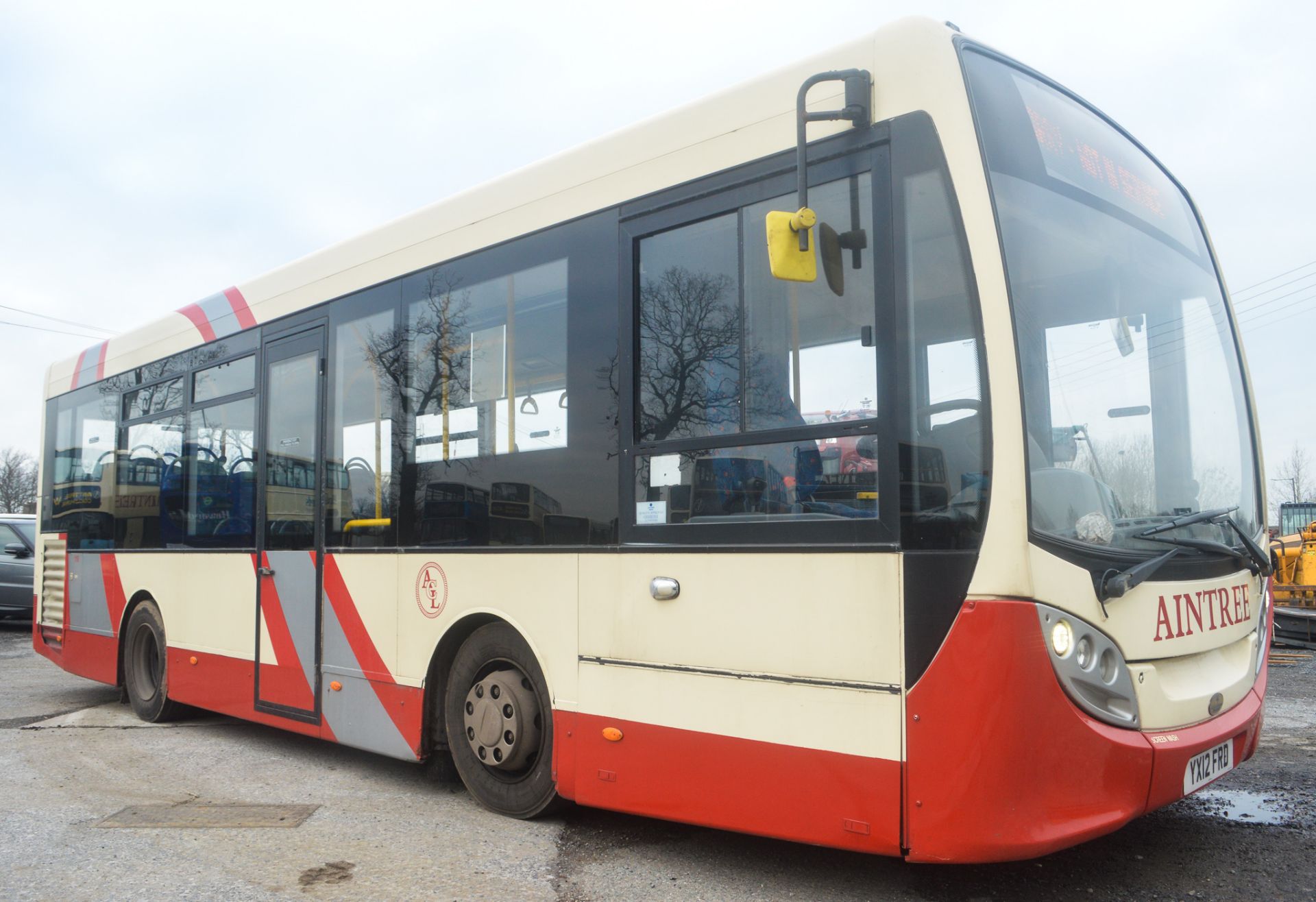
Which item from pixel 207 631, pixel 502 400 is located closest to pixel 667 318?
pixel 502 400

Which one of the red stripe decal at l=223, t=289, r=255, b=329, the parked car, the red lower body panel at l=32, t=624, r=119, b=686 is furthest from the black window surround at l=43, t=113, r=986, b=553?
the parked car

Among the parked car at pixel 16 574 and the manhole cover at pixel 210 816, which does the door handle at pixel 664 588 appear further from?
the parked car at pixel 16 574

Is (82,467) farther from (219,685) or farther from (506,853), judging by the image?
(506,853)

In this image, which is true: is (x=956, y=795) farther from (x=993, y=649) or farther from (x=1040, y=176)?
(x=1040, y=176)

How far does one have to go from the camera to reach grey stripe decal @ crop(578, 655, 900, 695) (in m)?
3.56

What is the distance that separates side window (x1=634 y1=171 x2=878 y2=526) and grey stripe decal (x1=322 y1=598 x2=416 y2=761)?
Answer: 220cm

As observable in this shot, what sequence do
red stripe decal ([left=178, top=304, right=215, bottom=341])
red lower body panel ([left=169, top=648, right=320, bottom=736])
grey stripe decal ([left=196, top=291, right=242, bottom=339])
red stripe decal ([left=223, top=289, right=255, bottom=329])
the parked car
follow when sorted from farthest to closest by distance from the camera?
the parked car
red stripe decal ([left=178, top=304, right=215, bottom=341])
grey stripe decal ([left=196, top=291, right=242, bottom=339])
red stripe decal ([left=223, top=289, right=255, bottom=329])
red lower body panel ([left=169, top=648, right=320, bottom=736])

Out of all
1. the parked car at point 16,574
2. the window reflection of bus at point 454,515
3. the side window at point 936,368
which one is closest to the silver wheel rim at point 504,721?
the window reflection of bus at point 454,515

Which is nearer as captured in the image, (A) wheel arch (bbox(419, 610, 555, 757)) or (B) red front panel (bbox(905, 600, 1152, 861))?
(B) red front panel (bbox(905, 600, 1152, 861))

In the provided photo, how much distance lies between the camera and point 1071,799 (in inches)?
131

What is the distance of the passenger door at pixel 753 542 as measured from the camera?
3.62 meters

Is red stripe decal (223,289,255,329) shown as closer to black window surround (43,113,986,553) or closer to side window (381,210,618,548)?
side window (381,210,618,548)

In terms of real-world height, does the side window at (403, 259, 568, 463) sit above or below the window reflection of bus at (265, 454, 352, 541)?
above

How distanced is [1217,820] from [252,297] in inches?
253
